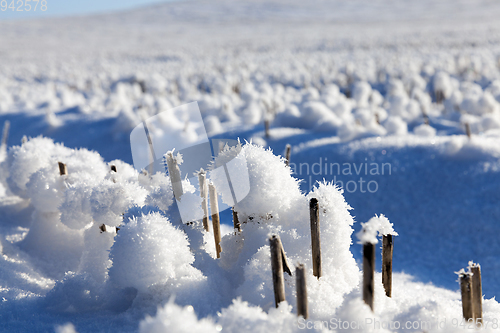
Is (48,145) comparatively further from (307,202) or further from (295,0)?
(295,0)

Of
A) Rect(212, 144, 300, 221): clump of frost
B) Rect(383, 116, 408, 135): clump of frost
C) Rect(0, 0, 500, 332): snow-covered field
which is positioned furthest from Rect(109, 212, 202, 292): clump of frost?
Rect(383, 116, 408, 135): clump of frost

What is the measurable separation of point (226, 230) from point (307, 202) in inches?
34.9

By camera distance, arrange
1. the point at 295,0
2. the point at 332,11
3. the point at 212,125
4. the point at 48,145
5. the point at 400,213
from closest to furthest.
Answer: the point at 48,145, the point at 400,213, the point at 212,125, the point at 332,11, the point at 295,0

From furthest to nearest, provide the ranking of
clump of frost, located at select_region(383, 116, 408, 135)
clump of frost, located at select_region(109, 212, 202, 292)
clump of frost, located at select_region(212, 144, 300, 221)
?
1. clump of frost, located at select_region(383, 116, 408, 135)
2. clump of frost, located at select_region(212, 144, 300, 221)
3. clump of frost, located at select_region(109, 212, 202, 292)

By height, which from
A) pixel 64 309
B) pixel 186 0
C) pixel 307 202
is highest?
pixel 186 0

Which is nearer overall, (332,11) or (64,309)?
(64,309)

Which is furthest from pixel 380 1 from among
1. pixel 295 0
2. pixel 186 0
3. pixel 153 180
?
pixel 153 180

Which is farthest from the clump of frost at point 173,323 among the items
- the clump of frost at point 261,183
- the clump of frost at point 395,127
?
the clump of frost at point 395,127

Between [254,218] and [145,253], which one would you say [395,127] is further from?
[145,253]

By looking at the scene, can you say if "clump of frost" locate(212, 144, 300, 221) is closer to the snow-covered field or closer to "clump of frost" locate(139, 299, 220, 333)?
the snow-covered field

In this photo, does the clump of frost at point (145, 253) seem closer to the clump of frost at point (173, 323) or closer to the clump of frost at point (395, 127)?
the clump of frost at point (173, 323)

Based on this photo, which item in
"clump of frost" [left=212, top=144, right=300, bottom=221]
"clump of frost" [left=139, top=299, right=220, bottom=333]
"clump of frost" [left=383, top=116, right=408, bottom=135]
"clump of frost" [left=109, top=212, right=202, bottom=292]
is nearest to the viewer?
"clump of frost" [left=139, top=299, right=220, bottom=333]

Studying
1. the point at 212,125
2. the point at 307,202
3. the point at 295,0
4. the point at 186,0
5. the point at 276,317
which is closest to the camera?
the point at 276,317

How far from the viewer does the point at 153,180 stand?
153 centimetres
